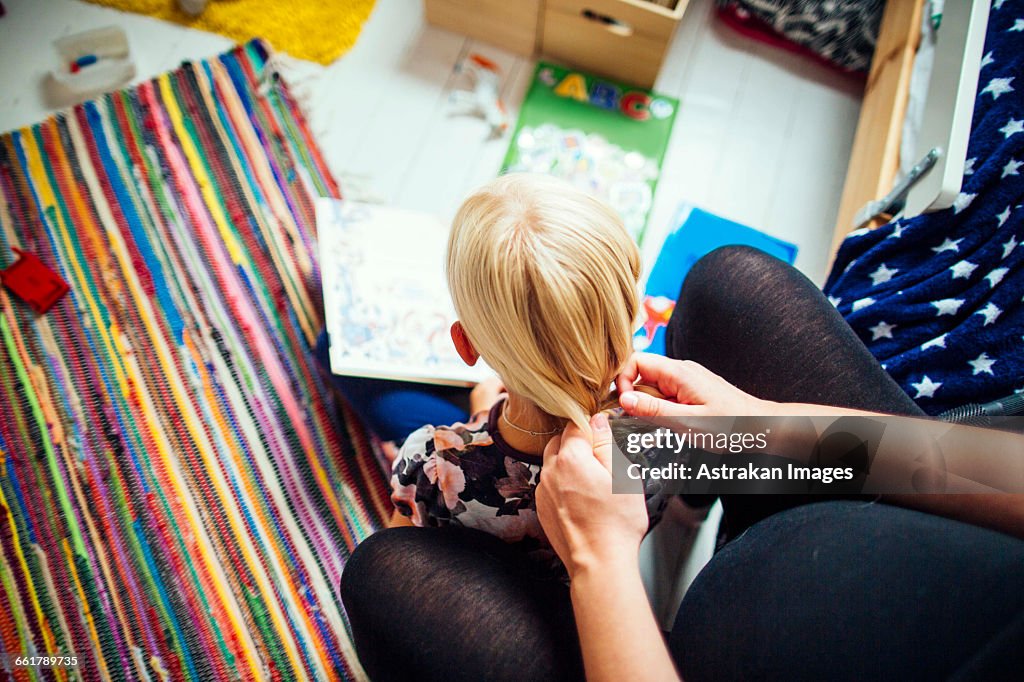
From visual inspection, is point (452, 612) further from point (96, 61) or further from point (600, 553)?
point (96, 61)

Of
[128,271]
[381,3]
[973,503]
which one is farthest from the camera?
[381,3]

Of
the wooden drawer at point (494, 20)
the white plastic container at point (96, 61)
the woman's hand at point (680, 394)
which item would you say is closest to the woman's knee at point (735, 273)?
the woman's hand at point (680, 394)

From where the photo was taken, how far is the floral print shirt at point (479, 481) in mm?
739

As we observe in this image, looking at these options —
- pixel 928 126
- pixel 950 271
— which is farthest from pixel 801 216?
pixel 950 271

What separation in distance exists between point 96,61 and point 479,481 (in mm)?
1227

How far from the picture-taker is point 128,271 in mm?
1206

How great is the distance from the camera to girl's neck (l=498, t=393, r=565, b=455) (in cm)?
71

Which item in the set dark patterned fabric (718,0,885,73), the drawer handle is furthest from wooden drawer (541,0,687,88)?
dark patterned fabric (718,0,885,73)

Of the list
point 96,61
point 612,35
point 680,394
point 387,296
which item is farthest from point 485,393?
point 96,61

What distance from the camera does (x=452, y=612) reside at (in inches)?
25.5

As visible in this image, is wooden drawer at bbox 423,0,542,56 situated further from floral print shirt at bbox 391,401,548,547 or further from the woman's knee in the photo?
floral print shirt at bbox 391,401,548,547

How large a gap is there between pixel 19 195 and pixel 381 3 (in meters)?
0.83

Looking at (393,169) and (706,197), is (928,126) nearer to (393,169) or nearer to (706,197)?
(706,197)

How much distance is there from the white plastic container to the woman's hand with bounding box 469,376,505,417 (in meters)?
1.00
